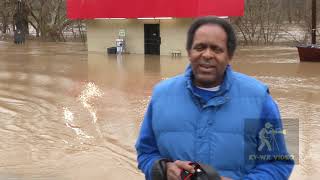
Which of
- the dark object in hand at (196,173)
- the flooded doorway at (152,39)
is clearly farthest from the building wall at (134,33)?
the dark object in hand at (196,173)

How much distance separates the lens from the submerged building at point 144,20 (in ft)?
88.5

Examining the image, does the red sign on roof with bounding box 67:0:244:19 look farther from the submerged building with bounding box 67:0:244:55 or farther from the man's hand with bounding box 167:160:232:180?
the man's hand with bounding box 167:160:232:180

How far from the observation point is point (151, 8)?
28.2m

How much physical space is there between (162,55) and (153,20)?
2320 mm

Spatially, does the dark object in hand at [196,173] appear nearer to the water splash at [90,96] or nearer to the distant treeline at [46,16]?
the water splash at [90,96]

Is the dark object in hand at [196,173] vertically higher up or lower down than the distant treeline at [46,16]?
lower down

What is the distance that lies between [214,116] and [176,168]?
1.02 feet

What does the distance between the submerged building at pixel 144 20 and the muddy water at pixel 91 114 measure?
4.72m

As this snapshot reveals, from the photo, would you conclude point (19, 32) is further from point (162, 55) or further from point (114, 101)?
point (114, 101)

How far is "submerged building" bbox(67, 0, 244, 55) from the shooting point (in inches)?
1062

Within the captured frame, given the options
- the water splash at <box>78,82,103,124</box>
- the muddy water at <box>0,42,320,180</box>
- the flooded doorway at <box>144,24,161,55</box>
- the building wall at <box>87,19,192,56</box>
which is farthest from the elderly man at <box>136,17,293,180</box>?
the flooded doorway at <box>144,24,161,55</box>

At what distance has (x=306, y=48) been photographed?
25188mm

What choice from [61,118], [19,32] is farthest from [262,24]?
[61,118]

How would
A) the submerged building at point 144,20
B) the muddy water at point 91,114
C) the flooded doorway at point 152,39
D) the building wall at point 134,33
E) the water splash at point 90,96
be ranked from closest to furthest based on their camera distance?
the muddy water at point 91,114 < the water splash at point 90,96 < the submerged building at point 144,20 < the building wall at point 134,33 < the flooded doorway at point 152,39
